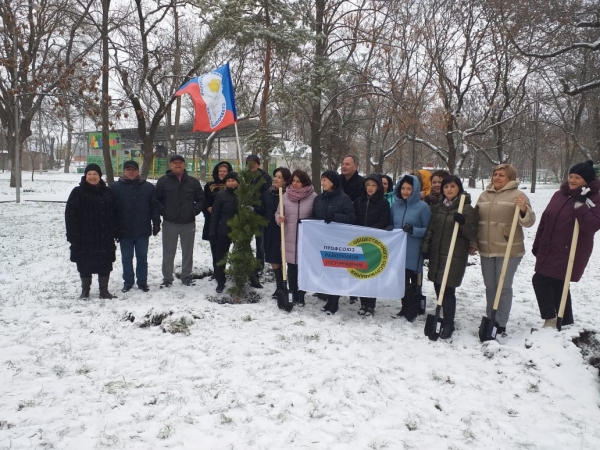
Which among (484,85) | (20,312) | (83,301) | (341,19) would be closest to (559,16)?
(341,19)

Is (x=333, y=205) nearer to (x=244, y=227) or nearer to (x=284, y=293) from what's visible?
(x=244, y=227)

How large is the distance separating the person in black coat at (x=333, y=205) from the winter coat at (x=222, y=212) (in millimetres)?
1467

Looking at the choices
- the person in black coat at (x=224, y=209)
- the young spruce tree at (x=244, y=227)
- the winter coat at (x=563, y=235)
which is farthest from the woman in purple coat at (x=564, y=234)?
the person in black coat at (x=224, y=209)

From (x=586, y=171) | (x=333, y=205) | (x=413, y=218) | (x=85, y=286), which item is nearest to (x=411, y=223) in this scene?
(x=413, y=218)

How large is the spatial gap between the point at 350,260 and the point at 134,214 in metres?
3.44

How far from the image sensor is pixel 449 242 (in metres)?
5.35

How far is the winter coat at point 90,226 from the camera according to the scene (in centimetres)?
602

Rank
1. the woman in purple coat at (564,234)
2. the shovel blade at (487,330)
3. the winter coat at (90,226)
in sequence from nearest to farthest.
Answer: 1. the woman in purple coat at (564,234)
2. the shovel blade at (487,330)
3. the winter coat at (90,226)

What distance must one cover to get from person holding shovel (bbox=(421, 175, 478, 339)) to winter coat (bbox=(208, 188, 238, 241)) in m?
3.03

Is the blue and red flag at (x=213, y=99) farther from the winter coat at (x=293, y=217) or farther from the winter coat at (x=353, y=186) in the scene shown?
the winter coat at (x=353, y=186)

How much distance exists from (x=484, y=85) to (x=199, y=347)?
1917 cm

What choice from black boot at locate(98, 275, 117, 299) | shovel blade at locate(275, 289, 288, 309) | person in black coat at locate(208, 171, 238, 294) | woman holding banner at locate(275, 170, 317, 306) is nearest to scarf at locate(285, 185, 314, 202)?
woman holding banner at locate(275, 170, 317, 306)

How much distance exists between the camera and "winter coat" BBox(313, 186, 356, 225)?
5980 millimetres

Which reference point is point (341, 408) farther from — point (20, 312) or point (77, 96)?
point (77, 96)
